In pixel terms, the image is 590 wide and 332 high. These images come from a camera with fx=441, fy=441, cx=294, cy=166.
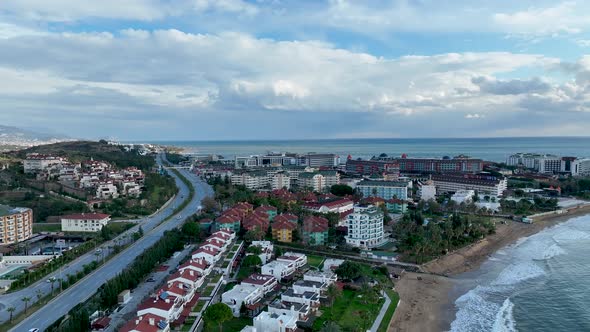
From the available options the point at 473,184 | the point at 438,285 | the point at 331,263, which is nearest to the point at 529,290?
the point at 438,285

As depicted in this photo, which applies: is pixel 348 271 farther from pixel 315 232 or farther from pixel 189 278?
pixel 189 278

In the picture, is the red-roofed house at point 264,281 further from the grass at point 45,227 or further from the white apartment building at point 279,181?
the white apartment building at point 279,181

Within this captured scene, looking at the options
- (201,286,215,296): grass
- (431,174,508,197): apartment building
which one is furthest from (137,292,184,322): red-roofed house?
(431,174,508,197): apartment building

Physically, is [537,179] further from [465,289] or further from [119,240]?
[119,240]

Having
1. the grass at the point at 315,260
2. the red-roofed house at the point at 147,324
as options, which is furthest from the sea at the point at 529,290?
the red-roofed house at the point at 147,324

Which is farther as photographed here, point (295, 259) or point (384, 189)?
point (384, 189)

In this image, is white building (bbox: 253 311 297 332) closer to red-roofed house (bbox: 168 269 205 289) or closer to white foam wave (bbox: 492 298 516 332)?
red-roofed house (bbox: 168 269 205 289)
